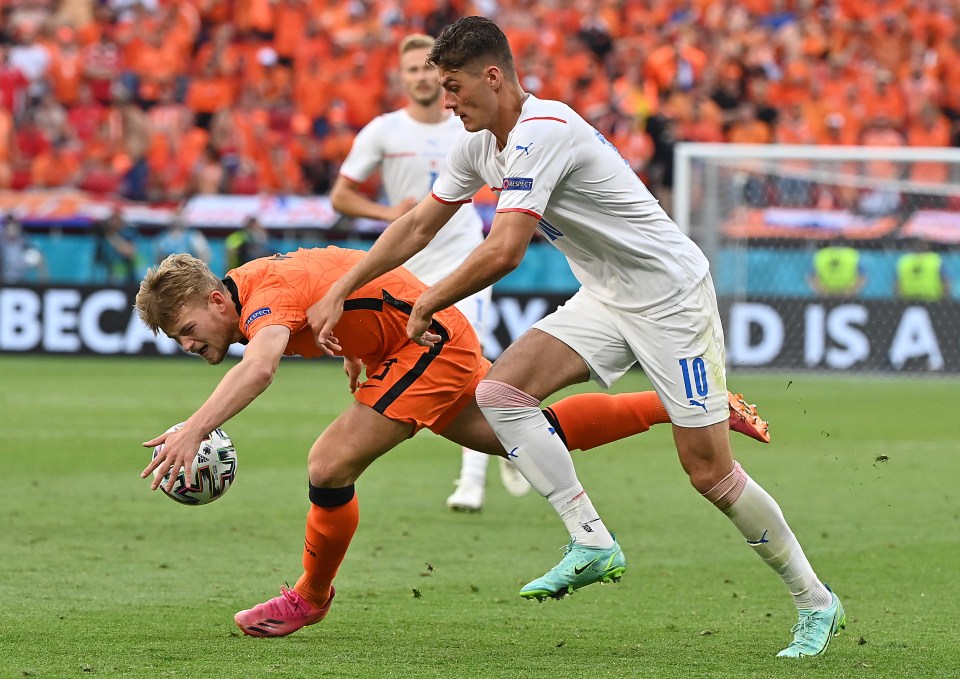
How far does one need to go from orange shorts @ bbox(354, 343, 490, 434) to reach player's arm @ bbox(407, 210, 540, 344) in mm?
461

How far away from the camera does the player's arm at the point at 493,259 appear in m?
5.07

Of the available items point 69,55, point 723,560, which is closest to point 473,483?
point 723,560

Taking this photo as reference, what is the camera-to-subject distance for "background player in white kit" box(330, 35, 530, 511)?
353 inches

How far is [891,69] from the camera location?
23.0 m

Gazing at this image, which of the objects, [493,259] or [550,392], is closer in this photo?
[493,259]

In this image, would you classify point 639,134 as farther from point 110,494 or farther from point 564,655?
point 564,655

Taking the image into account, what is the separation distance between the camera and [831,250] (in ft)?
57.3

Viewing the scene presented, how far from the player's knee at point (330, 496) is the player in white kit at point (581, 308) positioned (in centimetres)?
54

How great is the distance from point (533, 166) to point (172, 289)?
125 cm

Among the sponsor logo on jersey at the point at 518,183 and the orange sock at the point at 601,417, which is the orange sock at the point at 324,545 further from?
the sponsor logo on jersey at the point at 518,183

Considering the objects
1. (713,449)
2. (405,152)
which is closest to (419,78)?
(405,152)

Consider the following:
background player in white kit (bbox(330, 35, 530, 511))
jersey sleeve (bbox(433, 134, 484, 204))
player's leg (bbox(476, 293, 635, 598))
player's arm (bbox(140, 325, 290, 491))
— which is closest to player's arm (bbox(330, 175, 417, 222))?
background player in white kit (bbox(330, 35, 530, 511))

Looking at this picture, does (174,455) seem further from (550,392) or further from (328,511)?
(550,392)

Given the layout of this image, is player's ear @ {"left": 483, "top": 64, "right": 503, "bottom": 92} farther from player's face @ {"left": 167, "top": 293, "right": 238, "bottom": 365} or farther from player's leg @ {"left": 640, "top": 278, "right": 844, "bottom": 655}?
player's face @ {"left": 167, "top": 293, "right": 238, "bottom": 365}
